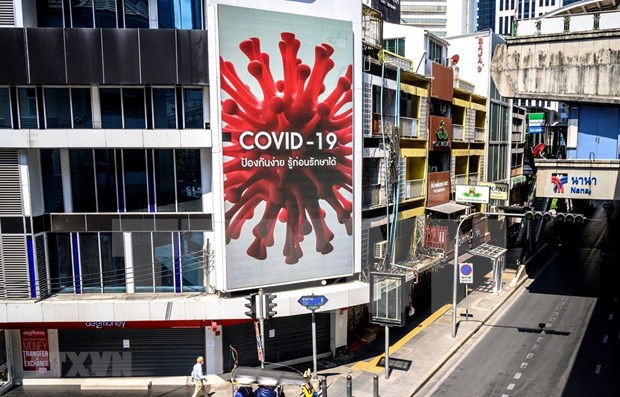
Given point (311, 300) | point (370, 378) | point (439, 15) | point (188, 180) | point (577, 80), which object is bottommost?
point (370, 378)

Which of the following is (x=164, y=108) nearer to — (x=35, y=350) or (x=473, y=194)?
(x=35, y=350)

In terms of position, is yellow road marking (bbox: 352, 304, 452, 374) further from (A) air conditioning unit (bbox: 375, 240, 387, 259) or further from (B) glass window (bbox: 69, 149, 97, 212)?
(B) glass window (bbox: 69, 149, 97, 212)

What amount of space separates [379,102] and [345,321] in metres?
11.1

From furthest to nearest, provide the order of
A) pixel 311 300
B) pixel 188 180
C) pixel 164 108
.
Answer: pixel 188 180 → pixel 164 108 → pixel 311 300

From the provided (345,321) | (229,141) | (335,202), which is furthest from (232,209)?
(345,321)

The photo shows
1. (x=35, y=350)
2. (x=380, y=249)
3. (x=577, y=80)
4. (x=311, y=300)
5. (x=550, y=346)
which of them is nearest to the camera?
(x=311, y=300)

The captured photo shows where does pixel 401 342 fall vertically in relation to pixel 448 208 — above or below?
below

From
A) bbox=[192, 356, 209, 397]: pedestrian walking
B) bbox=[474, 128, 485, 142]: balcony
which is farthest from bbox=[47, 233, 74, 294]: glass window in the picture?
bbox=[474, 128, 485, 142]: balcony

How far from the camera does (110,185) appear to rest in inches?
830

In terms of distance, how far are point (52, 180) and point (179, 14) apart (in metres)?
8.36

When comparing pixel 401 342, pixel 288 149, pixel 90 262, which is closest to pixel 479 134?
pixel 401 342

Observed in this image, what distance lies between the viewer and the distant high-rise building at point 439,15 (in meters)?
114

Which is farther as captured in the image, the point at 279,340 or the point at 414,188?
the point at 414,188

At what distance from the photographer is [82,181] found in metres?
21.0
